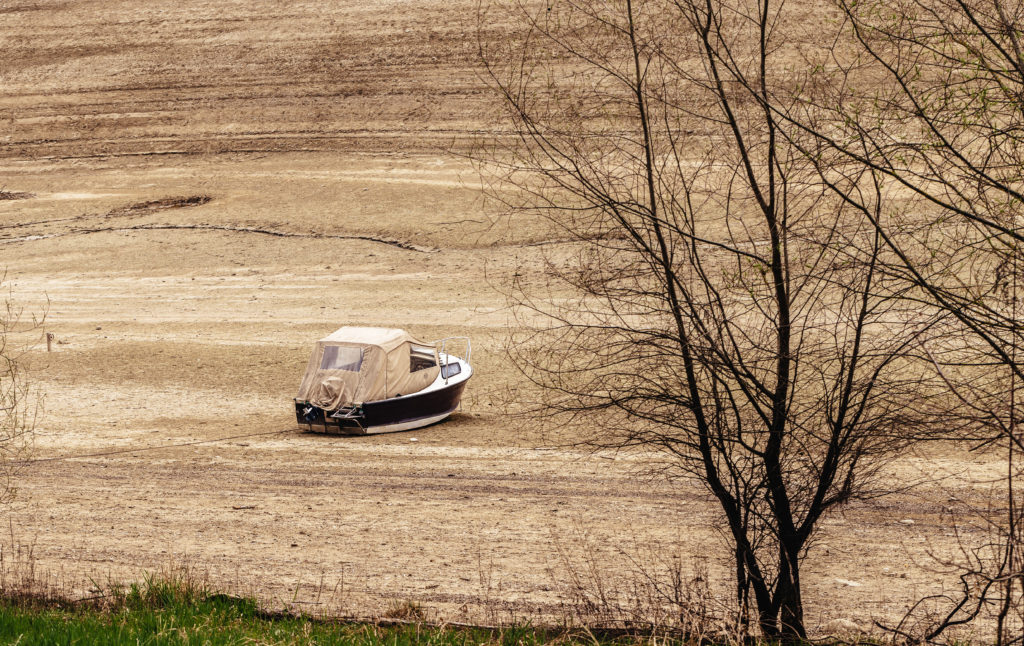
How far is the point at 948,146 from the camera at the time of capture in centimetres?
592

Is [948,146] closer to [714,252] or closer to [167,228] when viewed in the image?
[714,252]

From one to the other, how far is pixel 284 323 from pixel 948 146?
2168 cm

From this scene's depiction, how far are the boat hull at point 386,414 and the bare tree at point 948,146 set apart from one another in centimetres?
1260

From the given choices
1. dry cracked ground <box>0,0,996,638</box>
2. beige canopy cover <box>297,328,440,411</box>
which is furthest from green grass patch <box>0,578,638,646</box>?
beige canopy cover <box>297,328,440,411</box>

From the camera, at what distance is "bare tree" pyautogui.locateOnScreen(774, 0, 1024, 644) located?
6.03 m

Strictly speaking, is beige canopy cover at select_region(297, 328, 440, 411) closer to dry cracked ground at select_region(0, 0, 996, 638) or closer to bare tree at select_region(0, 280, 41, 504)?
dry cracked ground at select_region(0, 0, 996, 638)

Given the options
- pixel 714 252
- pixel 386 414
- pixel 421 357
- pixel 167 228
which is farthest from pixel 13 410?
pixel 167 228

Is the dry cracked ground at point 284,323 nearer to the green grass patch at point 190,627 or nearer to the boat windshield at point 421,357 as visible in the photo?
A: the green grass patch at point 190,627

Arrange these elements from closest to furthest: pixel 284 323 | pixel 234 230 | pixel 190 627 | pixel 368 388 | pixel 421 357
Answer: pixel 190 627, pixel 368 388, pixel 421 357, pixel 284 323, pixel 234 230

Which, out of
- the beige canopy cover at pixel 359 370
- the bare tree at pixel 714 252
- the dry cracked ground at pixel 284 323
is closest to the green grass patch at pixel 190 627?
the dry cracked ground at pixel 284 323

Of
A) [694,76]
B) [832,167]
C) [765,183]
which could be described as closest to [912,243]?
[832,167]

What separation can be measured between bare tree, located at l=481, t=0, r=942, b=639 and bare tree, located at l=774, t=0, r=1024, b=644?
0.35m

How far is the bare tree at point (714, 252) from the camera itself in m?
7.29

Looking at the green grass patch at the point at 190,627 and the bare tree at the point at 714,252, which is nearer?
the green grass patch at the point at 190,627
